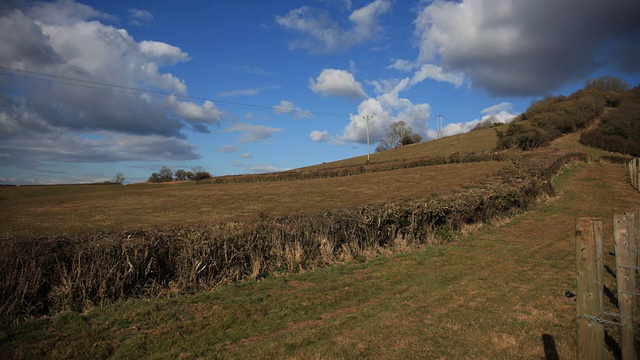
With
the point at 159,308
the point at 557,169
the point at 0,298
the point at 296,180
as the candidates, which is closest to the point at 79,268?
the point at 0,298

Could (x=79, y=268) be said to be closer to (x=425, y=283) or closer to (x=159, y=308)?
(x=159, y=308)

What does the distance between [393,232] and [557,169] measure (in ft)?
92.1

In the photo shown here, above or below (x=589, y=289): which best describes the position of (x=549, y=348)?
below

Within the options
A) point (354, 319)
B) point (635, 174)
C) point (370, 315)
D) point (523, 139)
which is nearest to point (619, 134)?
point (523, 139)

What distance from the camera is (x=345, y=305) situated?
24.6ft

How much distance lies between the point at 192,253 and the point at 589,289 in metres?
7.71

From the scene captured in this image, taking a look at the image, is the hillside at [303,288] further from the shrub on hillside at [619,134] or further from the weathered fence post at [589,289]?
the shrub on hillside at [619,134]

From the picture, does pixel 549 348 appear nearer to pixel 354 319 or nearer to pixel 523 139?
pixel 354 319

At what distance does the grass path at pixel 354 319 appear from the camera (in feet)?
17.6

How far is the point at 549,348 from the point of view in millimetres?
5137

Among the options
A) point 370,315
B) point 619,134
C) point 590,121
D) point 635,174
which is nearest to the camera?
point 370,315

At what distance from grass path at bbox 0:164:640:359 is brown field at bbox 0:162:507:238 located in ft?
52.0

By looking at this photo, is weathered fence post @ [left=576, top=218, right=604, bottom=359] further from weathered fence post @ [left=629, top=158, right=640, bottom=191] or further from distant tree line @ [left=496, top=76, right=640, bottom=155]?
distant tree line @ [left=496, top=76, right=640, bottom=155]

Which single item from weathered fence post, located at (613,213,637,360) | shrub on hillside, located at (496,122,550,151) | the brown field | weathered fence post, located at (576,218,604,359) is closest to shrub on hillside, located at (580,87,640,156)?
shrub on hillside, located at (496,122,550,151)
